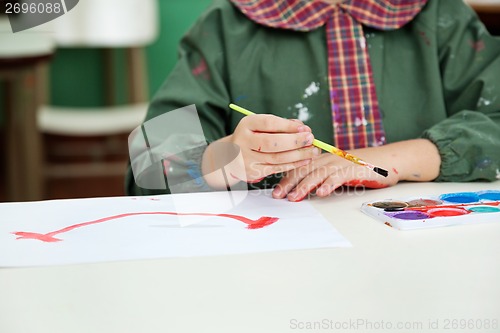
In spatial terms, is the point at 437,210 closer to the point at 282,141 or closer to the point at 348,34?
the point at 282,141

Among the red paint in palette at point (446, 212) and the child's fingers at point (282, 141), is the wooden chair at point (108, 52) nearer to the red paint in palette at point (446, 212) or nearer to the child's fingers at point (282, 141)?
the child's fingers at point (282, 141)

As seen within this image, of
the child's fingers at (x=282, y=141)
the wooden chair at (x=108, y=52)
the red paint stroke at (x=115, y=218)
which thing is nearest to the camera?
the red paint stroke at (x=115, y=218)

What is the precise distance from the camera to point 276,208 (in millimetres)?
732

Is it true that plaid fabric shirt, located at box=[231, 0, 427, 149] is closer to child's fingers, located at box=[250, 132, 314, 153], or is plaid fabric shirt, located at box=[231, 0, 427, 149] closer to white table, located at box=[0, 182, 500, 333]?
child's fingers, located at box=[250, 132, 314, 153]

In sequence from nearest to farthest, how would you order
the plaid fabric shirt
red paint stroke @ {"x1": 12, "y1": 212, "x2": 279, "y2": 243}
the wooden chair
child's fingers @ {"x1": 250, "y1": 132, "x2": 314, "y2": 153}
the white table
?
the white table < red paint stroke @ {"x1": 12, "y1": 212, "x2": 279, "y2": 243} < child's fingers @ {"x1": 250, "y1": 132, "x2": 314, "y2": 153} < the plaid fabric shirt < the wooden chair

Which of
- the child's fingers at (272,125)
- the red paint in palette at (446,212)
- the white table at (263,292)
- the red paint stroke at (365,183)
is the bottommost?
the white table at (263,292)

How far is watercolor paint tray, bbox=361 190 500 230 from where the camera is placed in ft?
2.10

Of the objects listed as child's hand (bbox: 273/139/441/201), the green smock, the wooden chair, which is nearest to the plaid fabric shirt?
the green smock

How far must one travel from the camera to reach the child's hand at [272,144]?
0.73 metres

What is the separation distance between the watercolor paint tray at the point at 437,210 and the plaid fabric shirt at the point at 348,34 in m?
0.29

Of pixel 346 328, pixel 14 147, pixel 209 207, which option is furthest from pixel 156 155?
pixel 14 147

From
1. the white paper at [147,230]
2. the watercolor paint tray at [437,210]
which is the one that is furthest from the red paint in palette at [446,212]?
the white paper at [147,230]

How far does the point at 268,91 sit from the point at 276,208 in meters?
0.36

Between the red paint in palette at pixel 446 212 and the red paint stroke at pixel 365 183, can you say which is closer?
the red paint in palette at pixel 446 212
